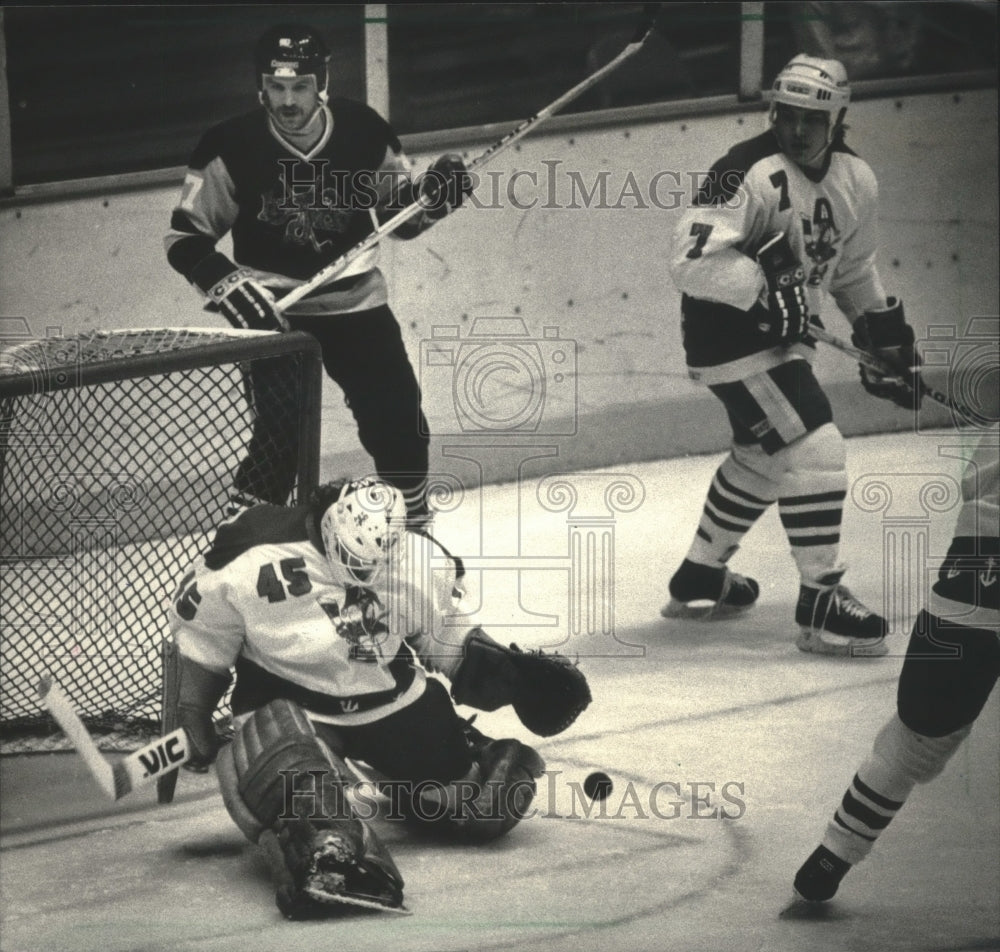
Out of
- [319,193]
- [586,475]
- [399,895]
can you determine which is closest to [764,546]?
[586,475]

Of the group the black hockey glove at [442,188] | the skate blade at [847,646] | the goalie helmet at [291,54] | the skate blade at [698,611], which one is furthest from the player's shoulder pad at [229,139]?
the skate blade at [847,646]

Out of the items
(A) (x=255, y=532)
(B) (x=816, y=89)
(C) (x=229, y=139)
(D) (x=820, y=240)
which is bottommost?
(A) (x=255, y=532)

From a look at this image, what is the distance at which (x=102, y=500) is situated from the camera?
4.79 metres

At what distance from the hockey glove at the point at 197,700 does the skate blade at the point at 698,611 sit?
1552mm

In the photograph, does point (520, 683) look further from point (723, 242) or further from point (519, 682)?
point (723, 242)

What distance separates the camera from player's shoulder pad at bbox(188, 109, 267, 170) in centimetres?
474

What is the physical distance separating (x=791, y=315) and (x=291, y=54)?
1218 mm

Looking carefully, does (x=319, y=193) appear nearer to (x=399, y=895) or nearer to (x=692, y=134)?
(x=692, y=134)

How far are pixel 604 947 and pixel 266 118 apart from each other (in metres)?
2.20

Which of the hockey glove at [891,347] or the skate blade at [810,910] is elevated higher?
the hockey glove at [891,347]

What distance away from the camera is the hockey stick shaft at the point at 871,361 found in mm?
4555

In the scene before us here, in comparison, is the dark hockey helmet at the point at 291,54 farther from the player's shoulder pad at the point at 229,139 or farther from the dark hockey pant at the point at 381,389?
the dark hockey pant at the point at 381,389

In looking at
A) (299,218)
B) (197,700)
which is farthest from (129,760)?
(299,218)

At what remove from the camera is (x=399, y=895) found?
338 cm
